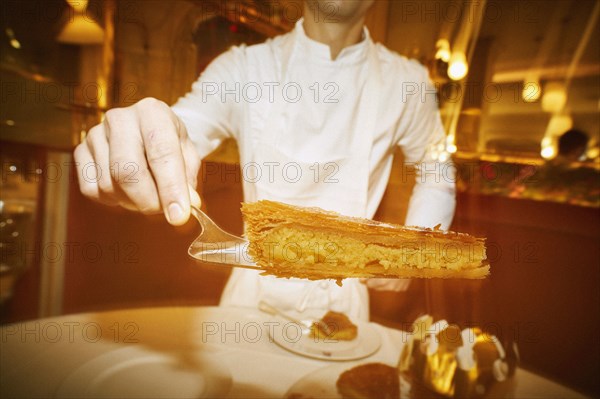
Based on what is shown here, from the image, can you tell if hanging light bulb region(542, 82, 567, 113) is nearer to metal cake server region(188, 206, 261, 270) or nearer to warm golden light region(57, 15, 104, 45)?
warm golden light region(57, 15, 104, 45)

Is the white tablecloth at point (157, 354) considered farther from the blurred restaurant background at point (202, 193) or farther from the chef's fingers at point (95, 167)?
the blurred restaurant background at point (202, 193)

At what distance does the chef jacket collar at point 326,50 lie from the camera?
5.25 ft

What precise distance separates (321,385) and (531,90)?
4.71 m

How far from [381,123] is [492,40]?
2.96 metres

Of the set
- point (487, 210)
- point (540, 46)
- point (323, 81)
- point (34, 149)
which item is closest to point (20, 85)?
point (34, 149)

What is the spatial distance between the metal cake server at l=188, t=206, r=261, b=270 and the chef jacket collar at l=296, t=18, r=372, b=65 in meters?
1.20

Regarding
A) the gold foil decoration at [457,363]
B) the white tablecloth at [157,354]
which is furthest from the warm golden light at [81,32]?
the gold foil decoration at [457,363]

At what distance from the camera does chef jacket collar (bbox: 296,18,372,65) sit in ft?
5.25

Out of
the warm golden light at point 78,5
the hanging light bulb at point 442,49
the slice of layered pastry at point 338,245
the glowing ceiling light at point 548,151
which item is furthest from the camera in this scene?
the glowing ceiling light at point 548,151

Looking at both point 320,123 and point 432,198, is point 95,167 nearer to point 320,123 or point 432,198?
point 320,123

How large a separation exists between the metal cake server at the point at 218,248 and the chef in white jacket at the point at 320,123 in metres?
0.84

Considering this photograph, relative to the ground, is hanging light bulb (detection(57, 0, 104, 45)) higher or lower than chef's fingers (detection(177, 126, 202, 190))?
higher

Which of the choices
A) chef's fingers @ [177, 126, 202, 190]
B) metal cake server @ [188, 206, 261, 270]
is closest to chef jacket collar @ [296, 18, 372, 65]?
chef's fingers @ [177, 126, 202, 190]

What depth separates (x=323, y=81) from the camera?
5.56ft
